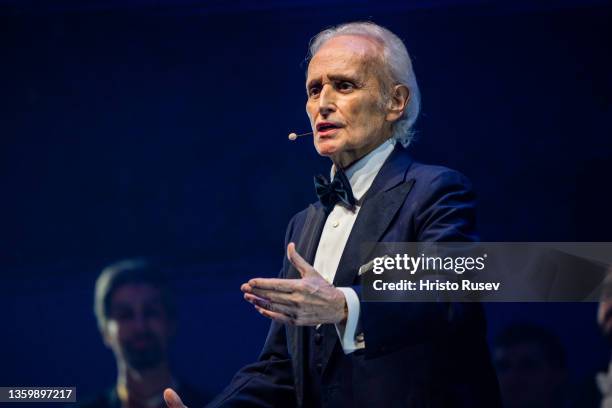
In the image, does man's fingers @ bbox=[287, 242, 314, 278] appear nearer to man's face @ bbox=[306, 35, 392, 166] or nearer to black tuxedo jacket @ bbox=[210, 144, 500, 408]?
black tuxedo jacket @ bbox=[210, 144, 500, 408]

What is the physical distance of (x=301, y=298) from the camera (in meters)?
1.77

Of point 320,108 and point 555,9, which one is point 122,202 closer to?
point 320,108

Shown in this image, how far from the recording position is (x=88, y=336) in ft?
9.62

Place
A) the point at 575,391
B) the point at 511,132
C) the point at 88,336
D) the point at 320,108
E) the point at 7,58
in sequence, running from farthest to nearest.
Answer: the point at 7,58, the point at 88,336, the point at 511,132, the point at 575,391, the point at 320,108

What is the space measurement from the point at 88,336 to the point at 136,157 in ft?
1.97

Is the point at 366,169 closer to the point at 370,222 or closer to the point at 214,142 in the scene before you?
the point at 370,222

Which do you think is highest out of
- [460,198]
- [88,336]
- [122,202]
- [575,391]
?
[122,202]

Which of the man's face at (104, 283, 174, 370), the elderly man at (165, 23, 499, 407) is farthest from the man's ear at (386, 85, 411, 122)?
the man's face at (104, 283, 174, 370)

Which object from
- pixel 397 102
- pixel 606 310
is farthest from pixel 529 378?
pixel 397 102

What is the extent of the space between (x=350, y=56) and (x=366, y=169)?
29cm

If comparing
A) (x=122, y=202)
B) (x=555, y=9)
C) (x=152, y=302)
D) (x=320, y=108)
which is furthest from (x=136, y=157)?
(x=555, y=9)

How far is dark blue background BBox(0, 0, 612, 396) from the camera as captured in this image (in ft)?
8.77

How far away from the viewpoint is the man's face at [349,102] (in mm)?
2268

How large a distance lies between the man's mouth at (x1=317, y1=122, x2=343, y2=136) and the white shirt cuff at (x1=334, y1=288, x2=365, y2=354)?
544mm
